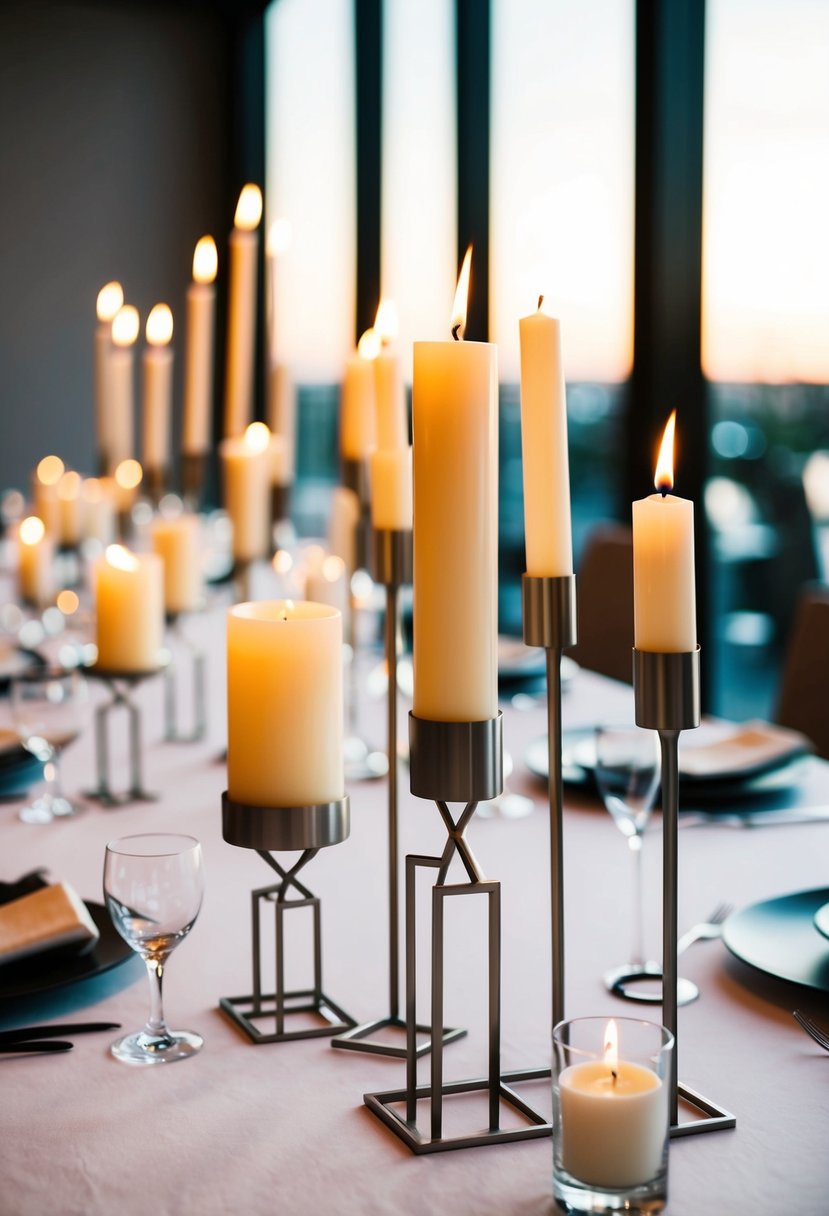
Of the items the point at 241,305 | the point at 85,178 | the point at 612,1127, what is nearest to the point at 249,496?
the point at 241,305

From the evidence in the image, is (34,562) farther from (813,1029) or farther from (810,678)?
(813,1029)

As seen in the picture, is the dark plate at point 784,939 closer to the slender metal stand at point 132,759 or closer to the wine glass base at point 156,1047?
the wine glass base at point 156,1047

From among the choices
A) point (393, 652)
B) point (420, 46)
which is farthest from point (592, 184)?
point (393, 652)

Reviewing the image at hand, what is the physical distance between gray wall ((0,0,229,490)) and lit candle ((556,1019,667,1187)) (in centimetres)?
574

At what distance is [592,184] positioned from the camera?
3.59m

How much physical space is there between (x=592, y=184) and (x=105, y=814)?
8.43ft

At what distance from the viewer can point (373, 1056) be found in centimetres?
94

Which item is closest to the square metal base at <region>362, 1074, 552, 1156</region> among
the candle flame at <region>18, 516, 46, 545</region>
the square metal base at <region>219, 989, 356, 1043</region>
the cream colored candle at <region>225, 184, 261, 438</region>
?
the square metal base at <region>219, 989, 356, 1043</region>

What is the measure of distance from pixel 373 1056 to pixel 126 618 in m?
0.84

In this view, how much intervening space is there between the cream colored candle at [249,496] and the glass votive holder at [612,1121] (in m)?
1.28

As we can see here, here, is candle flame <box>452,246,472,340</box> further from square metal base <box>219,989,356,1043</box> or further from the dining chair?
the dining chair

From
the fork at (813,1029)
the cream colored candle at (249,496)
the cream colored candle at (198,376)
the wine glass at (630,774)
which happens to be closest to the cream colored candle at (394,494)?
the wine glass at (630,774)

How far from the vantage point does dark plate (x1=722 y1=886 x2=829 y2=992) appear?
3.30 feet

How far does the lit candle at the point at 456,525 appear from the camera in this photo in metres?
0.75
